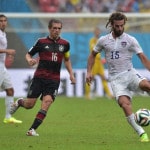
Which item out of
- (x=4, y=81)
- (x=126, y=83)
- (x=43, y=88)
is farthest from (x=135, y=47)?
(x=4, y=81)

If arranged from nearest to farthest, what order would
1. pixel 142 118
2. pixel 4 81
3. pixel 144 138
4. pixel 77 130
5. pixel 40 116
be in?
pixel 142 118
pixel 144 138
pixel 40 116
pixel 77 130
pixel 4 81

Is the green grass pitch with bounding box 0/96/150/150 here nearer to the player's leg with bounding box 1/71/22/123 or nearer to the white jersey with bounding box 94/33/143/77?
the player's leg with bounding box 1/71/22/123

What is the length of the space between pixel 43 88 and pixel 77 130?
1.40 m

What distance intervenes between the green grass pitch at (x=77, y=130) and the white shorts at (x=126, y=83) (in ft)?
2.89

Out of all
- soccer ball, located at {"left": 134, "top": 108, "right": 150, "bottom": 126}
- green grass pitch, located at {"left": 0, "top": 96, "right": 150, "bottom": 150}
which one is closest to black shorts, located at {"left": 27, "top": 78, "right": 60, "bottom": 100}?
→ green grass pitch, located at {"left": 0, "top": 96, "right": 150, "bottom": 150}

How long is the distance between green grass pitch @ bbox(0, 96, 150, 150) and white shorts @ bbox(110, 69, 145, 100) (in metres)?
0.88

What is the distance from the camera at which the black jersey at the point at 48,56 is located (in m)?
13.8

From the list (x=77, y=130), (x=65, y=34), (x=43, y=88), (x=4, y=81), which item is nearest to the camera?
(x=43, y=88)

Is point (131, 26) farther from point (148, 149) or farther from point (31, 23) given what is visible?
point (148, 149)

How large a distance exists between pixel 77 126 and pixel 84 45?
10.5 metres

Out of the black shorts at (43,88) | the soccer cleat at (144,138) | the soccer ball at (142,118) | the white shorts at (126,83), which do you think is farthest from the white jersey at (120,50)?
the black shorts at (43,88)

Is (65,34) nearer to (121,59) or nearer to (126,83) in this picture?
(121,59)

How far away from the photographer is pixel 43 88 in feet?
45.4

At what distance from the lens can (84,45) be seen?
25.8 meters
